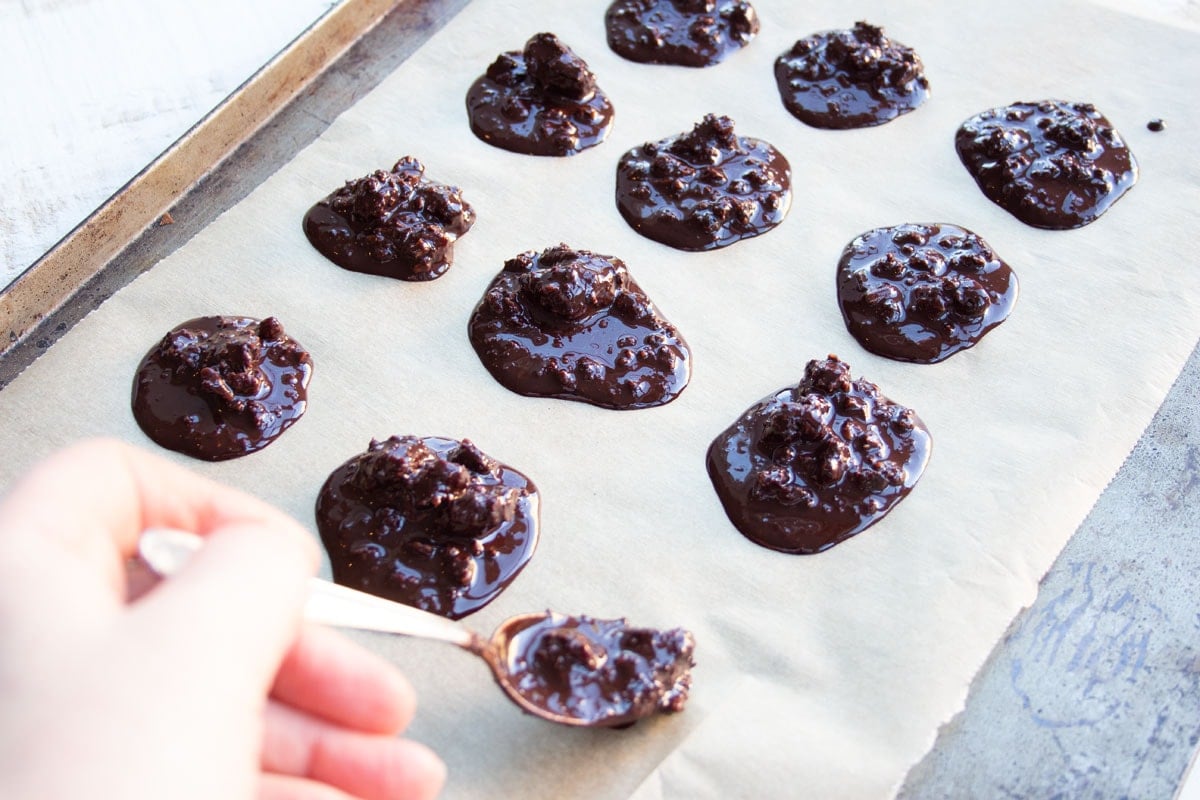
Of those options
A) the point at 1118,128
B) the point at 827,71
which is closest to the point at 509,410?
the point at 827,71

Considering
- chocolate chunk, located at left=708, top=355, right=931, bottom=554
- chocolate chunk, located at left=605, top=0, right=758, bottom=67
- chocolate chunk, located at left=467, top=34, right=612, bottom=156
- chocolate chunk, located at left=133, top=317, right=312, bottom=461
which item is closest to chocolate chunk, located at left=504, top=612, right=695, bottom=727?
chocolate chunk, located at left=708, top=355, right=931, bottom=554

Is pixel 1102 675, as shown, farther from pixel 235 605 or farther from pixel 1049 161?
pixel 235 605

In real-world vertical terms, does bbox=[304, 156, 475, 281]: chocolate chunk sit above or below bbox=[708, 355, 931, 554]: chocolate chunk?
above

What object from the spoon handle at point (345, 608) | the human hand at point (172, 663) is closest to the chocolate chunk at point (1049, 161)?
the spoon handle at point (345, 608)

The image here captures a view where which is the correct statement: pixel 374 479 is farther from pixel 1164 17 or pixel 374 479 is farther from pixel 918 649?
pixel 1164 17

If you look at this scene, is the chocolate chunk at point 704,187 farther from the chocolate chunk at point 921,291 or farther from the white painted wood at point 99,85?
the white painted wood at point 99,85

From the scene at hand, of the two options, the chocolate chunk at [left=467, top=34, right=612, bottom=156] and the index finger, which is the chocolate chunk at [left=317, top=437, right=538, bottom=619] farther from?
the chocolate chunk at [left=467, top=34, right=612, bottom=156]

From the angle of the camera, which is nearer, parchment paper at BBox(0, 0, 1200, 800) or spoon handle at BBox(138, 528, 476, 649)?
spoon handle at BBox(138, 528, 476, 649)

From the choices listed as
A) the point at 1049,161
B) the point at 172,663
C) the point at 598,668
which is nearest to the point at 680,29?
the point at 1049,161
